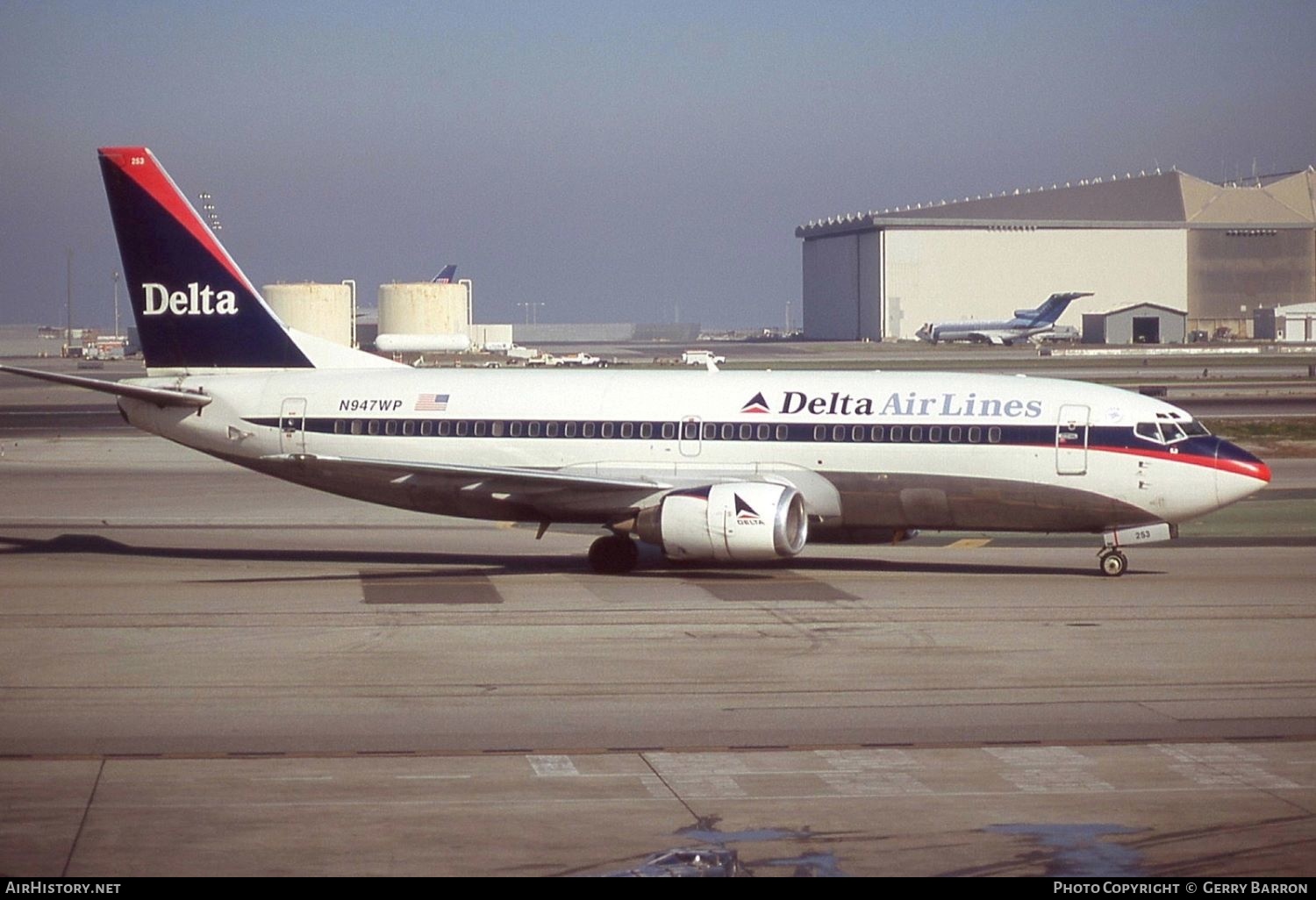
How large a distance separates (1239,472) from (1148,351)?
386 feet

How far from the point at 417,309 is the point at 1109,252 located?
86.9m

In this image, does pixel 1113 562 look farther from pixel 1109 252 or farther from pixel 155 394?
pixel 1109 252

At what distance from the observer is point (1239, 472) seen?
2905 cm

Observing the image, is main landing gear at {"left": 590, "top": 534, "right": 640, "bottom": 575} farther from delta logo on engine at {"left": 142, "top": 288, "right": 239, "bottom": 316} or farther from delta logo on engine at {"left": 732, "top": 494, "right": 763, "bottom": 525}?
delta logo on engine at {"left": 142, "top": 288, "right": 239, "bottom": 316}

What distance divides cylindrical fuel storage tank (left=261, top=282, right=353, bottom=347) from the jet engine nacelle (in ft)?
296

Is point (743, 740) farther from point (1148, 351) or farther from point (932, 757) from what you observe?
point (1148, 351)

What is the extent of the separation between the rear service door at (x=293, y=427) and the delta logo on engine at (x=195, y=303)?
2.94m

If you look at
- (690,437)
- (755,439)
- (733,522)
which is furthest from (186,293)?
(733,522)

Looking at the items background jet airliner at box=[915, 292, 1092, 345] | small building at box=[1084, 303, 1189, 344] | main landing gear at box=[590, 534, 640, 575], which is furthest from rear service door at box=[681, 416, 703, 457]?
small building at box=[1084, 303, 1189, 344]

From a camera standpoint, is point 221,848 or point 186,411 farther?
point 186,411

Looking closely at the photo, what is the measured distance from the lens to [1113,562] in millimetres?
30109

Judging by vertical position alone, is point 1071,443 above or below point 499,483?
above

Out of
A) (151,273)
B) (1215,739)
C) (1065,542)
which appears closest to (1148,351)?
(1065,542)

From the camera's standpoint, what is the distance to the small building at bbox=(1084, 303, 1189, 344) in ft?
578
